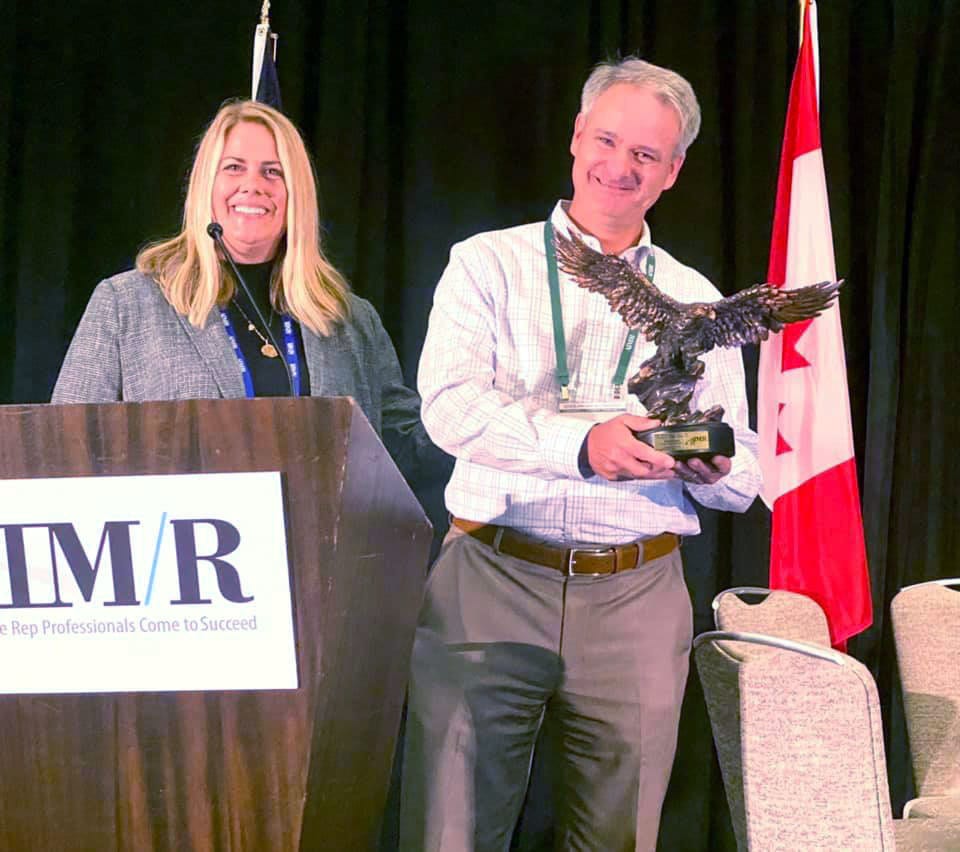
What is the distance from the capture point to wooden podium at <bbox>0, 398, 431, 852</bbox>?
1015 mm

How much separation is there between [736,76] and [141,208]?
5.59 feet

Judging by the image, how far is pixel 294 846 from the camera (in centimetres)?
104

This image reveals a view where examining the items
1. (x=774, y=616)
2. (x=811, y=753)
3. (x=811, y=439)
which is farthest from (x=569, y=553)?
(x=811, y=439)

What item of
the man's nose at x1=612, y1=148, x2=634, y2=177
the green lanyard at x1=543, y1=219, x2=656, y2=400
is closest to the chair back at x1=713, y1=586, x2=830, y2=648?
the green lanyard at x1=543, y1=219, x2=656, y2=400

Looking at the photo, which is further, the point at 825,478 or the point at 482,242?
the point at 825,478

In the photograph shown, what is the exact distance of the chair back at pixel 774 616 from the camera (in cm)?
190

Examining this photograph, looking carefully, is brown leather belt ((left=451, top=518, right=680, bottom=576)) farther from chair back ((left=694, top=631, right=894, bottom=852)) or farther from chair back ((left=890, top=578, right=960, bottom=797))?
chair back ((left=890, top=578, right=960, bottom=797))

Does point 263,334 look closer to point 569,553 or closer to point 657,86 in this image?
point 569,553

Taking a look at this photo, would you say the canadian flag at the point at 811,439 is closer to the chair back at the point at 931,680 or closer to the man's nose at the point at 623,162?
the chair back at the point at 931,680

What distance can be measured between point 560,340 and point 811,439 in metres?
1.06

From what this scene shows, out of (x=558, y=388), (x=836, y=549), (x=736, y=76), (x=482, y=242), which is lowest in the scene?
(x=836, y=549)

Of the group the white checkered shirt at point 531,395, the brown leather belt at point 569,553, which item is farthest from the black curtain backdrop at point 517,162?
the brown leather belt at point 569,553

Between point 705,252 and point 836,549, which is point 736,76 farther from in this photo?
point 836,549

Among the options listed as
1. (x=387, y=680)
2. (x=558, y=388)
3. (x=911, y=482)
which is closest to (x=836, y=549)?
(x=911, y=482)
